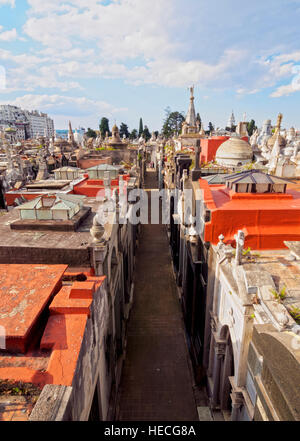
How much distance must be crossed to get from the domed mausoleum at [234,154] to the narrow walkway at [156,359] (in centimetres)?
1447

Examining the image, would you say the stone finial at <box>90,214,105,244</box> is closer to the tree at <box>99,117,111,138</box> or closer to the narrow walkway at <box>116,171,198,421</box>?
the narrow walkway at <box>116,171,198,421</box>

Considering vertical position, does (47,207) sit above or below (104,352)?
above

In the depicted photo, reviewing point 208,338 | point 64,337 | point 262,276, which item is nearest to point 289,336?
point 262,276

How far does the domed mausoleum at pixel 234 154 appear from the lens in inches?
1194

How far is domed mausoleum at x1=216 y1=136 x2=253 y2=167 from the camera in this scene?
99.5ft

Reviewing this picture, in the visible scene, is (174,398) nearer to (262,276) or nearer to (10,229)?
(262,276)

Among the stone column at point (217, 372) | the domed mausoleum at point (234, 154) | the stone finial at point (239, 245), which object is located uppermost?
the domed mausoleum at point (234, 154)

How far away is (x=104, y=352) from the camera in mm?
12273

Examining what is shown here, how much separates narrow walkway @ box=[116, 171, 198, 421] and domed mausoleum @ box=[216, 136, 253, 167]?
47.5 ft

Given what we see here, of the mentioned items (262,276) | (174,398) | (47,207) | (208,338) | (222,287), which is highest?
(47,207)

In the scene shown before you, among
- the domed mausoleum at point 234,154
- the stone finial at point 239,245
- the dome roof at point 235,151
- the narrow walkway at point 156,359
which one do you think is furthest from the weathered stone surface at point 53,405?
the dome roof at point 235,151

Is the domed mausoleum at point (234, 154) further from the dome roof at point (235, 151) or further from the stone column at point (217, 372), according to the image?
the stone column at point (217, 372)
